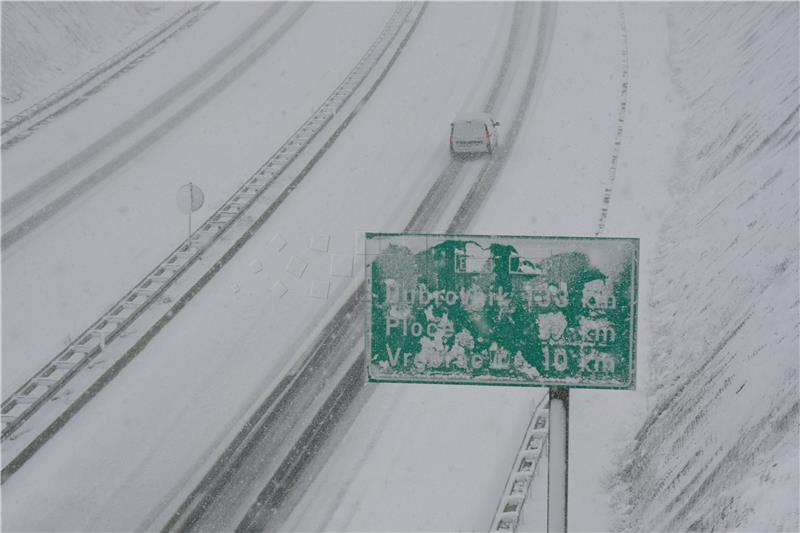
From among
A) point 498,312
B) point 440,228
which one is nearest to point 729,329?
point 498,312

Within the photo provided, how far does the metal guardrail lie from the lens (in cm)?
1858

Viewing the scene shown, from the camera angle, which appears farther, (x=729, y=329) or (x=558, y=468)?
(x=729, y=329)

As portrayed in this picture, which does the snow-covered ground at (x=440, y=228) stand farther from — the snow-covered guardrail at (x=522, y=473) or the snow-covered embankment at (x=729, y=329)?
the snow-covered guardrail at (x=522, y=473)

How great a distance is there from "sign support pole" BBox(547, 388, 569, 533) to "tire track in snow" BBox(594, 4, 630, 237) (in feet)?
53.2

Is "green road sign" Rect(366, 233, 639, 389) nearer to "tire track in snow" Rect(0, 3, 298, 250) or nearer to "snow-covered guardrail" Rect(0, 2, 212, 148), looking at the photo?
"tire track in snow" Rect(0, 3, 298, 250)

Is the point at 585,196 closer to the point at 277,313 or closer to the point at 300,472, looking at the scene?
the point at 277,313

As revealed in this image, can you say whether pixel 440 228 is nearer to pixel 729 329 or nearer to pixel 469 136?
pixel 469 136

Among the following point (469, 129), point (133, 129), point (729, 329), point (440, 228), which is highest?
point (133, 129)

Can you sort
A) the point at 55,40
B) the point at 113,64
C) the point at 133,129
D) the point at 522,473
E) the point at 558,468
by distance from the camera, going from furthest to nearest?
the point at 113,64
the point at 55,40
the point at 133,129
the point at 522,473
the point at 558,468

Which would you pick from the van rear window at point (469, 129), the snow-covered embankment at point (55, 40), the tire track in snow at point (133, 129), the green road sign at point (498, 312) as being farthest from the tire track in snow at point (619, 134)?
the snow-covered embankment at point (55, 40)

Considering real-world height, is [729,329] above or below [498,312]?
below

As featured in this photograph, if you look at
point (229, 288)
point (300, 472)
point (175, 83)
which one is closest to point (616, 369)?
point (300, 472)

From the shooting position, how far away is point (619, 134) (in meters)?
34.3

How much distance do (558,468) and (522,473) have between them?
5.85 meters
